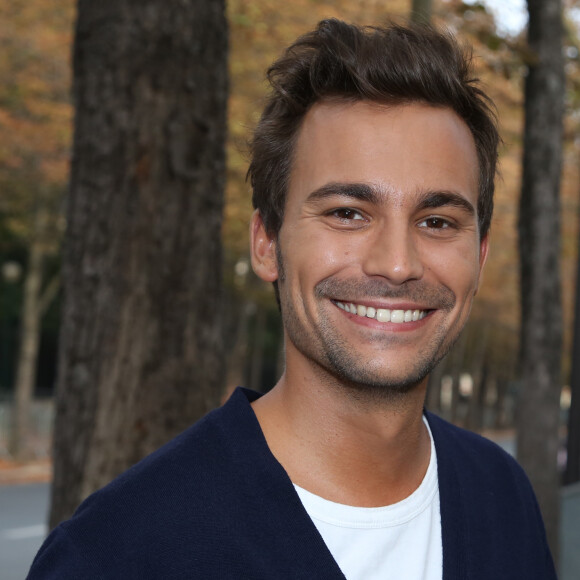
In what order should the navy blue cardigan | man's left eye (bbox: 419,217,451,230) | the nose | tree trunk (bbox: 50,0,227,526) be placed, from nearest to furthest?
the navy blue cardigan < the nose < man's left eye (bbox: 419,217,451,230) < tree trunk (bbox: 50,0,227,526)

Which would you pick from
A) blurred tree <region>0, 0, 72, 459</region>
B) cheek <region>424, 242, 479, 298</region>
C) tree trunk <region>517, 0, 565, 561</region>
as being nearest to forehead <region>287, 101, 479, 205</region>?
cheek <region>424, 242, 479, 298</region>

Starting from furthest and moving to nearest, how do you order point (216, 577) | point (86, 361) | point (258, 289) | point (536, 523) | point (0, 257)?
1. point (0, 257)
2. point (258, 289)
3. point (86, 361)
4. point (536, 523)
5. point (216, 577)

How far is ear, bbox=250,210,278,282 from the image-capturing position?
234 cm

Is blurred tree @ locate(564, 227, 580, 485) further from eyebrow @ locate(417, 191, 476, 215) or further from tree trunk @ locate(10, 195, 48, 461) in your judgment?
tree trunk @ locate(10, 195, 48, 461)

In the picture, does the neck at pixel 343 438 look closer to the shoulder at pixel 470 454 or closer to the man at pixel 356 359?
the man at pixel 356 359

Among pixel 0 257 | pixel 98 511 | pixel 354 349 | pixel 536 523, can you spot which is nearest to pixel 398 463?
pixel 354 349

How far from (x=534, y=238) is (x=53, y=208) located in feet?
44.8

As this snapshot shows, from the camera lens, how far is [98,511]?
1771mm

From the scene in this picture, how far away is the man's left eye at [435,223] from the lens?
2070 millimetres

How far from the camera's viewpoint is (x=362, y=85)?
80.7 inches

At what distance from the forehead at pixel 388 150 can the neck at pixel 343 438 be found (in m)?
0.47

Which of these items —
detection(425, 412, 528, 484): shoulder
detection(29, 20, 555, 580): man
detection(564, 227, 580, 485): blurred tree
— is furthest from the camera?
detection(564, 227, 580, 485): blurred tree

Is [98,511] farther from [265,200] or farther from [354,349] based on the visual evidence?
[265,200]

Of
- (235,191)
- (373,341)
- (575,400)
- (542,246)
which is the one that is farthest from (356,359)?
(235,191)
